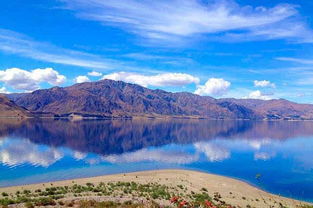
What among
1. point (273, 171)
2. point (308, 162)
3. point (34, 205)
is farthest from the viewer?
point (308, 162)

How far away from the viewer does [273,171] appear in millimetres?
86688

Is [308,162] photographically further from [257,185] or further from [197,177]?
[197,177]

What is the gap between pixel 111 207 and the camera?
26938 mm

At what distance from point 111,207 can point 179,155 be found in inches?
3442

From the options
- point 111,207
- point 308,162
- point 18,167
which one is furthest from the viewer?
point 308,162

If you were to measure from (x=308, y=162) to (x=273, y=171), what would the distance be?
25.9m

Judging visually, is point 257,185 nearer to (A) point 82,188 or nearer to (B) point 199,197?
(B) point 199,197

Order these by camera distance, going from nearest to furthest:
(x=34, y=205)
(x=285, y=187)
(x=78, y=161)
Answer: (x=34, y=205), (x=285, y=187), (x=78, y=161)

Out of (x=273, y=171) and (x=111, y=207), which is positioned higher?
(x=111, y=207)

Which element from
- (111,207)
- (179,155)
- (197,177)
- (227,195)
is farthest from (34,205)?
(179,155)

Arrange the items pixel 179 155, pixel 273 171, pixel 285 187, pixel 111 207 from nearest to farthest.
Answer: pixel 111 207 → pixel 285 187 → pixel 273 171 → pixel 179 155

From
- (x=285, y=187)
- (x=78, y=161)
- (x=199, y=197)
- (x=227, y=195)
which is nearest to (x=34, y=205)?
(x=199, y=197)

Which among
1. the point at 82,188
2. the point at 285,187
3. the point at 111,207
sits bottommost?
the point at 285,187

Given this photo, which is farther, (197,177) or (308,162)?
(308,162)
